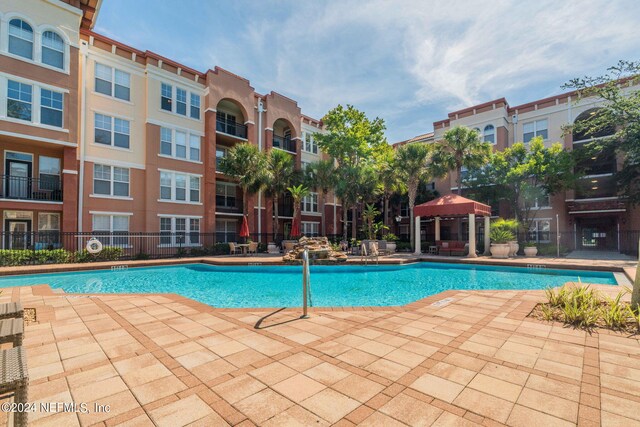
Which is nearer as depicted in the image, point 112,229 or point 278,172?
point 112,229

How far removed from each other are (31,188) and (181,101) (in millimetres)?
9831

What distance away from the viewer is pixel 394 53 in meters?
14.0

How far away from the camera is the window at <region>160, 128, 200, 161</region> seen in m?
20.3

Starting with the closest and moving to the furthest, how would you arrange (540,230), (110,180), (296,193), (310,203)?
(110,180) < (296,193) < (540,230) < (310,203)

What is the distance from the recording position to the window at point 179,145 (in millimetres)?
20297

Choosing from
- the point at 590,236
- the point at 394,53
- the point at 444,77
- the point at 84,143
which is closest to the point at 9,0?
the point at 84,143

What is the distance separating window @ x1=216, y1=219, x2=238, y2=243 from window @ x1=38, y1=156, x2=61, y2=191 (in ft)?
31.6

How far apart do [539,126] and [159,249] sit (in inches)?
1210

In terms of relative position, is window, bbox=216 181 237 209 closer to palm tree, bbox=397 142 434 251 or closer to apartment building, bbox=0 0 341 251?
apartment building, bbox=0 0 341 251

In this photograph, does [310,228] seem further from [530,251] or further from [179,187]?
[530,251]

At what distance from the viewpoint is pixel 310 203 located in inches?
1191

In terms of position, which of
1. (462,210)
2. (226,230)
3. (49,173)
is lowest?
(226,230)

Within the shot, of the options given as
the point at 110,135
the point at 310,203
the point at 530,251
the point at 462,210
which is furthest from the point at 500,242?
the point at 110,135

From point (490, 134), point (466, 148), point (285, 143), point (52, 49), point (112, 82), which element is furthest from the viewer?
point (285, 143)
